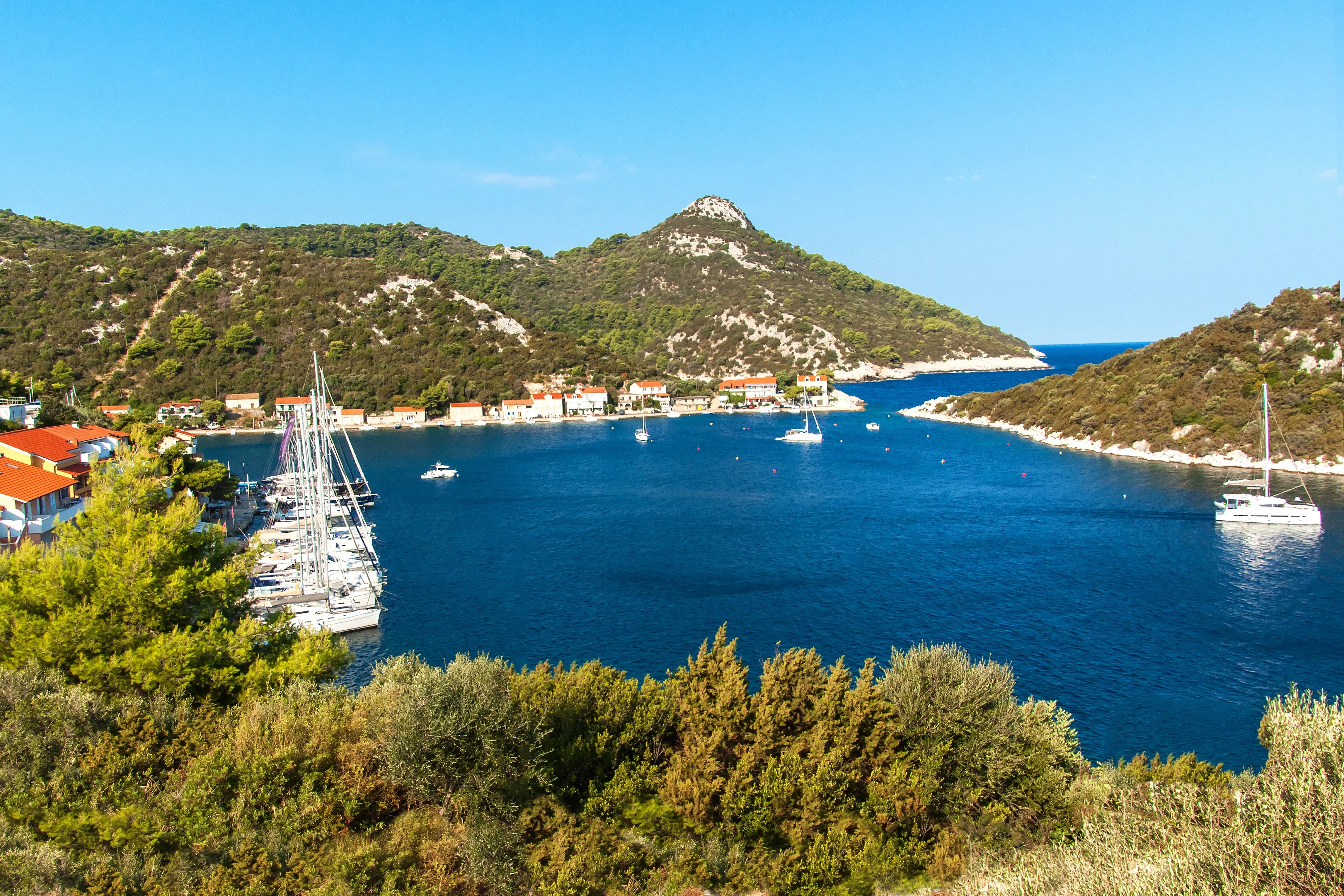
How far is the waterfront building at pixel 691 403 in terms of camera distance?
110062 millimetres

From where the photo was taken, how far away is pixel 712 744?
13.3m

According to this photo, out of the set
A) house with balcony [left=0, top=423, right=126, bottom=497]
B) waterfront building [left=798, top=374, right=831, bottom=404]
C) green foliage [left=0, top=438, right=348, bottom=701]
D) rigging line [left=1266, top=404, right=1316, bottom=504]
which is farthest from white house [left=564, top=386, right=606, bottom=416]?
green foliage [left=0, top=438, right=348, bottom=701]

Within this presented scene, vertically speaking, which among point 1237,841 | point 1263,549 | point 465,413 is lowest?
point 1263,549

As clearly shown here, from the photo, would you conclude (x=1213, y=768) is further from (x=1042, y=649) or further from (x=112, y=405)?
(x=112, y=405)

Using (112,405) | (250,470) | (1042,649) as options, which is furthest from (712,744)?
(112,405)

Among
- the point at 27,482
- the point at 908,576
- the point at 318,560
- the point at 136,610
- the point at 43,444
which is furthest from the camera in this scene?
the point at 908,576

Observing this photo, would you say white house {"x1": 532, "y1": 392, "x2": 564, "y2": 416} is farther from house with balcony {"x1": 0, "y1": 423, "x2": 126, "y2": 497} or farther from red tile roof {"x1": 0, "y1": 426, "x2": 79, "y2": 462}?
red tile roof {"x1": 0, "y1": 426, "x2": 79, "y2": 462}

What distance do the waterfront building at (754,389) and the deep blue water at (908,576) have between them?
172 feet

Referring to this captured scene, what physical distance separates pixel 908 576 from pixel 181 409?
88.1 m

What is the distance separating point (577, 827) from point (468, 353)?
10495 cm

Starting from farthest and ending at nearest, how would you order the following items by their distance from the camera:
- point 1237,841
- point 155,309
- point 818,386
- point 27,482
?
point 818,386 < point 155,309 < point 27,482 < point 1237,841

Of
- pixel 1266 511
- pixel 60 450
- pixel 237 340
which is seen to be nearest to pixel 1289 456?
pixel 1266 511

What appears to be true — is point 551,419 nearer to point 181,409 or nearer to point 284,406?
point 284,406

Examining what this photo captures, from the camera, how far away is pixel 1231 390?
2357 inches
